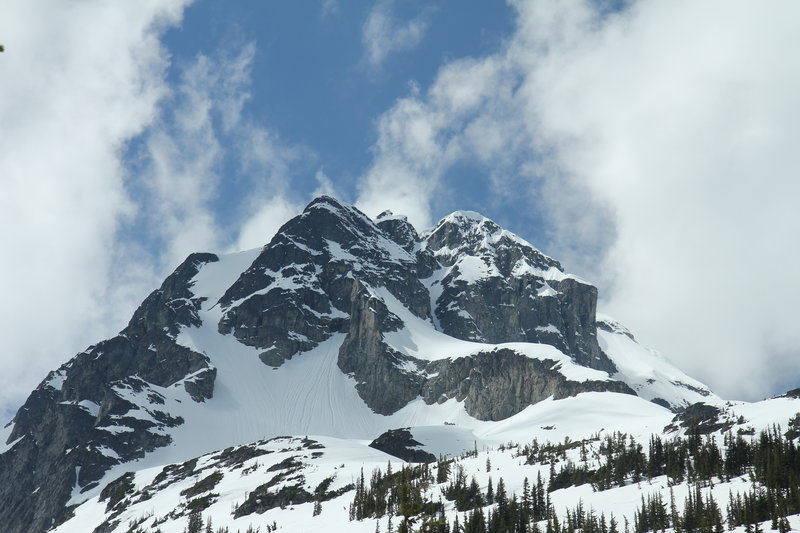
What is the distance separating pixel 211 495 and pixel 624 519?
279 feet

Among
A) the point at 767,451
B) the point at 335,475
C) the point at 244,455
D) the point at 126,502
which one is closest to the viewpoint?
the point at 767,451

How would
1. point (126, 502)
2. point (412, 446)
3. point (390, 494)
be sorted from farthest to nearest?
point (412, 446) → point (126, 502) → point (390, 494)

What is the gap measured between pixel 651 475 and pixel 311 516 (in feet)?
140

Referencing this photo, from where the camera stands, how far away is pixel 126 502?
520 feet

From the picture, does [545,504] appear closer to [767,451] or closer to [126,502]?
[767,451]

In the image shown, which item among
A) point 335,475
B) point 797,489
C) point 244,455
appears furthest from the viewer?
point 244,455

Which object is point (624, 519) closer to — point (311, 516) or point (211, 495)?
point (311, 516)

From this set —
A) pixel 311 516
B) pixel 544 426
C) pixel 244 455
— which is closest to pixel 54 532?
pixel 244 455

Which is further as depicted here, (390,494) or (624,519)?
(390,494)

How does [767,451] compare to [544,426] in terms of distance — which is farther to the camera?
[544,426]

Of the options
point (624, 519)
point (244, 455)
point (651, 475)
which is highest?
point (244, 455)

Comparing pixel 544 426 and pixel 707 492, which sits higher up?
pixel 544 426

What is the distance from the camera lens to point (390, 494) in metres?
99.0

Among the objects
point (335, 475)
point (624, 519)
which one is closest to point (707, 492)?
point (624, 519)
